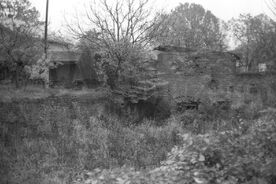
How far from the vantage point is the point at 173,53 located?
12.8m

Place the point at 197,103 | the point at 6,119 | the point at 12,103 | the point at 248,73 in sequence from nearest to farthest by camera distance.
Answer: the point at 6,119
the point at 12,103
the point at 197,103
the point at 248,73

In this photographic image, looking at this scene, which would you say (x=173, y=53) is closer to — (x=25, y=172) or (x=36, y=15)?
(x=36, y=15)

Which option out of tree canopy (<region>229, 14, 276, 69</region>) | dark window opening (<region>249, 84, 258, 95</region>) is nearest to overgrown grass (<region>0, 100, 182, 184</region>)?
dark window opening (<region>249, 84, 258, 95</region>)

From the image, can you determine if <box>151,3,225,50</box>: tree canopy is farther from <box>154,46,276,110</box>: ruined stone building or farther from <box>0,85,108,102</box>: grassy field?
<box>0,85,108,102</box>: grassy field

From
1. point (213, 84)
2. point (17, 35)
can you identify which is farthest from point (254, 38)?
point (17, 35)

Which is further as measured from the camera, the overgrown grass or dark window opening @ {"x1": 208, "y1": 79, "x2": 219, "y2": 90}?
dark window opening @ {"x1": 208, "y1": 79, "x2": 219, "y2": 90}

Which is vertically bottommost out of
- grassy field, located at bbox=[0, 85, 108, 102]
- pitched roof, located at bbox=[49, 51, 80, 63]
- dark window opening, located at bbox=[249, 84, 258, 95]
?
grassy field, located at bbox=[0, 85, 108, 102]

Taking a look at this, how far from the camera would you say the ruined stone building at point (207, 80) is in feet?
38.9

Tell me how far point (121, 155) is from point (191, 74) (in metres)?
6.47

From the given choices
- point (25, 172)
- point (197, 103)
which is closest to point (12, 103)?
point (25, 172)

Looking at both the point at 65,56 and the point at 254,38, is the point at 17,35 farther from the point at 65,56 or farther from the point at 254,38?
the point at 254,38

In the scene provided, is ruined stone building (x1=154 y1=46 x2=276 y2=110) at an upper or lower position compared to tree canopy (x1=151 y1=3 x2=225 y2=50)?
lower

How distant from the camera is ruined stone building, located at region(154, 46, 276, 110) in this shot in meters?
11.8

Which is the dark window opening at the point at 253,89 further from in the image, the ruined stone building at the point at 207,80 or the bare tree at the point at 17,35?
the bare tree at the point at 17,35
